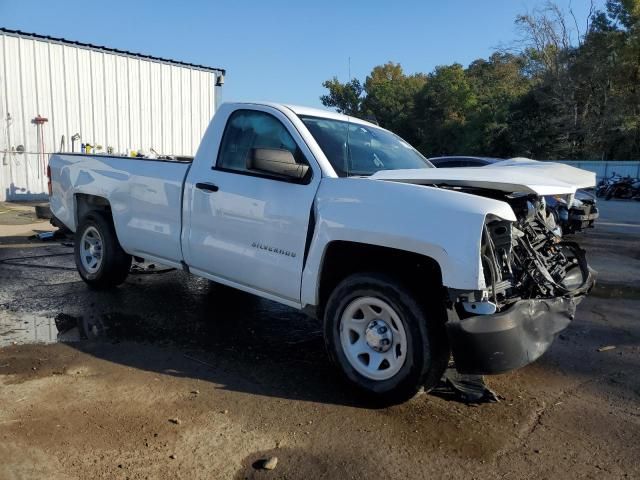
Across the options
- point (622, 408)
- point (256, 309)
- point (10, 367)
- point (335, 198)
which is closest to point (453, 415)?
point (622, 408)

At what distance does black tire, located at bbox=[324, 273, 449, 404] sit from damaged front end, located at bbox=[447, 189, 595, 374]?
0.17m

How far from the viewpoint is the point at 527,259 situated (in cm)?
373

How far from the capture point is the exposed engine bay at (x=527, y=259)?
3350 mm

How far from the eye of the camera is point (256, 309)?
5.87 meters

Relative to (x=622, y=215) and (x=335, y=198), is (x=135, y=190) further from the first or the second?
(x=622, y=215)

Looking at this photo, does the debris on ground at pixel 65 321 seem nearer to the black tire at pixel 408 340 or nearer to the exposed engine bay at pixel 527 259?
the black tire at pixel 408 340

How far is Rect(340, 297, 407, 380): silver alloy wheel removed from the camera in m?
3.56

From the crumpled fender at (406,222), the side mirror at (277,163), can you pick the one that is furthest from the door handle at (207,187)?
the crumpled fender at (406,222)

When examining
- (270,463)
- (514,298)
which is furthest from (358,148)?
(270,463)

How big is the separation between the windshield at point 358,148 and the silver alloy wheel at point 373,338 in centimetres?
103

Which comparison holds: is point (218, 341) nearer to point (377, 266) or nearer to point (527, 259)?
point (377, 266)

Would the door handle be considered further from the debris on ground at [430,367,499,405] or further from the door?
the debris on ground at [430,367,499,405]

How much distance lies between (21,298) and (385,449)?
4797 mm

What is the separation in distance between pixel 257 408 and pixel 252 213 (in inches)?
59.1
